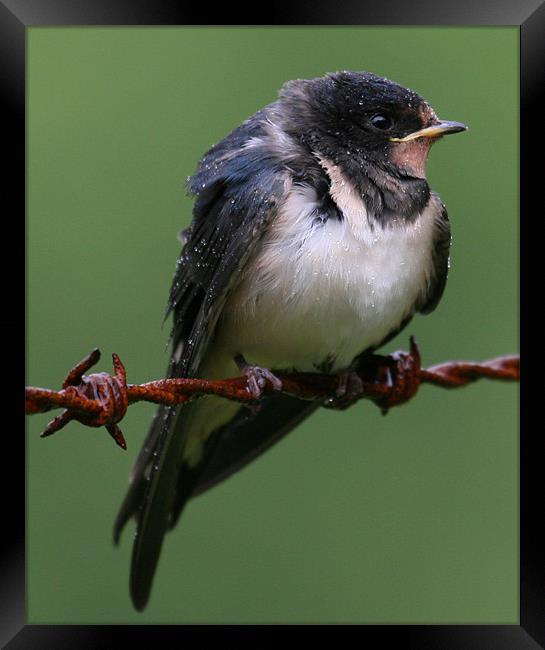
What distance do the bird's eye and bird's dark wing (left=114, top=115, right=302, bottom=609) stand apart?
446 millimetres

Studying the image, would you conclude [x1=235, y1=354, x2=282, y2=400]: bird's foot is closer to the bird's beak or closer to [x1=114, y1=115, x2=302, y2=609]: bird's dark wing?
[x1=114, y1=115, x2=302, y2=609]: bird's dark wing

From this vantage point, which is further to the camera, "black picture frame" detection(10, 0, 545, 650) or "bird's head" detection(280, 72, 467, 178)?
"bird's head" detection(280, 72, 467, 178)

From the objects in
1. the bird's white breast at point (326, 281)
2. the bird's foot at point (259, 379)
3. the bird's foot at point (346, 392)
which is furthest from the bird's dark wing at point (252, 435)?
the bird's foot at point (259, 379)

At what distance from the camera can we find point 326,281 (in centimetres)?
422

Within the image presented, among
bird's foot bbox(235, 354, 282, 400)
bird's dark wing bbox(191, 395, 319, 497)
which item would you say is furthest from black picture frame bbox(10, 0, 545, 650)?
bird's dark wing bbox(191, 395, 319, 497)

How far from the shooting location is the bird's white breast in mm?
4188

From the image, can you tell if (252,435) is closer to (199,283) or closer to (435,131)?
(199,283)

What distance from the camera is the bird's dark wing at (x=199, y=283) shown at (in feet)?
13.9

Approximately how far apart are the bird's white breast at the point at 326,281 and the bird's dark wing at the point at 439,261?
5cm

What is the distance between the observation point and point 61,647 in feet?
12.8

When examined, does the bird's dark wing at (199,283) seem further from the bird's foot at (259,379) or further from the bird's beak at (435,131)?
the bird's beak at (435,131)

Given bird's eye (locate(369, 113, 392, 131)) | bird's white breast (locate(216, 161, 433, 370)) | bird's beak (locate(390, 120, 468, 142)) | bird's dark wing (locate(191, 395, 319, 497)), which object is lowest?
bird's dark wing (locate(191, 395, 319, 497))
